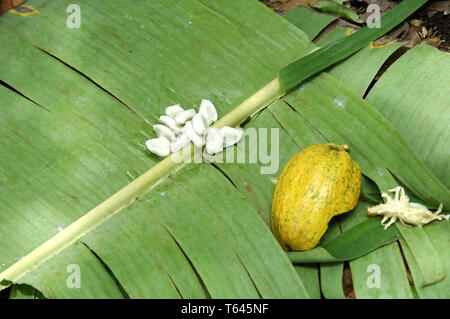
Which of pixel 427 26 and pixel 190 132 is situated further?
pixel 427 26

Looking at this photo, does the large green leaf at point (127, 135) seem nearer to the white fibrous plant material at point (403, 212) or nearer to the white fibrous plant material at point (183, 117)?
the white fibrous plant material at point (183, 117)

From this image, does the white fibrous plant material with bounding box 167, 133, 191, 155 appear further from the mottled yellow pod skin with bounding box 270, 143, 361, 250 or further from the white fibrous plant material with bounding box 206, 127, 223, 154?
the mottled yellow pod skin with bounding box 270, 143, 361, 250

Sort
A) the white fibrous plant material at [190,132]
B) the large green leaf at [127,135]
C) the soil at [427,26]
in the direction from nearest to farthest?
the large green leaf at [127,135], the white fibrous plant material at [190,132], the soil at [427,26]

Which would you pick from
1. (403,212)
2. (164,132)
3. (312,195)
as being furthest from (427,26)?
(164,132)

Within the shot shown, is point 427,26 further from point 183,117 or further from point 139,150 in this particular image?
point 139,150

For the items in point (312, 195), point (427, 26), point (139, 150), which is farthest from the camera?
point (427, 26)

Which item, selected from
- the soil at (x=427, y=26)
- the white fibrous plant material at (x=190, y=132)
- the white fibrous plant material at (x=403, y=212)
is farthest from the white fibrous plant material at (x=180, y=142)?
the soil at (x=427, y=26)

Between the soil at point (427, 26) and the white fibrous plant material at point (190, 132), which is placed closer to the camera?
the white fibrous plant material at point (190, 132)
